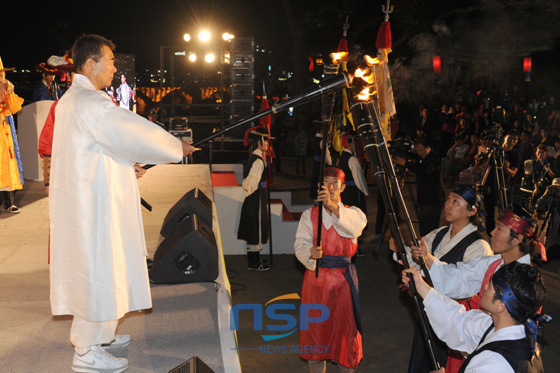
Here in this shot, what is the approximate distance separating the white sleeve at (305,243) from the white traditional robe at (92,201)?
1.67 metres

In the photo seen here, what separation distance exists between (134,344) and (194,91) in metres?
15.2

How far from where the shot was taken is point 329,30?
22578 mm

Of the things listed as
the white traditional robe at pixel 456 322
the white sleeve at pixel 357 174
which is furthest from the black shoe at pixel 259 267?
the white traditional robe at pixel 456 322

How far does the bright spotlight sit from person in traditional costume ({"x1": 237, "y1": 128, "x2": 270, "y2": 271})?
946 cm

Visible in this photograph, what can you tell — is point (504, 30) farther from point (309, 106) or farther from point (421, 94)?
point (309, 106)

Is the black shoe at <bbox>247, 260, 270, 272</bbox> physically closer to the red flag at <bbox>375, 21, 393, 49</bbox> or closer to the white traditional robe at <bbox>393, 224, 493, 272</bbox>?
the white traditional robe at <bbox>393, 224, 493, 272</bbox>

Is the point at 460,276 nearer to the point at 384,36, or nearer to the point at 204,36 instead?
the point at 384,36

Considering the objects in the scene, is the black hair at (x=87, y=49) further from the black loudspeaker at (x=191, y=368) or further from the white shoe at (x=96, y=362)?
the black loudspeaker at (x=191, y=368)

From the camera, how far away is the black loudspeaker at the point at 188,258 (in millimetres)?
4301

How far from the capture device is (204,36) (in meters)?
17.1

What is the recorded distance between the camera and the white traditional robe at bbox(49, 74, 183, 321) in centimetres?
297

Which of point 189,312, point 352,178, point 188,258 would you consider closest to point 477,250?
point 189,312

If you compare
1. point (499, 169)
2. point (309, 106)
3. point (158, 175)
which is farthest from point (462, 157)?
point (309, 106)

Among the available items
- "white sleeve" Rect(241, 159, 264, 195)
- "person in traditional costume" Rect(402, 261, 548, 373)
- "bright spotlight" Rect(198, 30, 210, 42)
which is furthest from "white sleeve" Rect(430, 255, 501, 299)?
"bright spotlight" Rect(198, 30, 210, 42)
